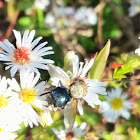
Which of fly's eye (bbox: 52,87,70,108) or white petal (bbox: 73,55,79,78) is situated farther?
white petal (bbox: 73,55,79,78)

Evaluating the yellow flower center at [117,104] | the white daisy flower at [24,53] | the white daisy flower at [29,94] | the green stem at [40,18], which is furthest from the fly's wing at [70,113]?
the green stem at [40,18]

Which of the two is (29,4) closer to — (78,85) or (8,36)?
(8,36)

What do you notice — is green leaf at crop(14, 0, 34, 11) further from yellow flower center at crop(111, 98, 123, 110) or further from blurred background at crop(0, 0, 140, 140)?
yellow flower center at crop(111, 98, 123, 110)

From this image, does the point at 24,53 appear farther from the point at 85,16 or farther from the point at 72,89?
the point at 85,16

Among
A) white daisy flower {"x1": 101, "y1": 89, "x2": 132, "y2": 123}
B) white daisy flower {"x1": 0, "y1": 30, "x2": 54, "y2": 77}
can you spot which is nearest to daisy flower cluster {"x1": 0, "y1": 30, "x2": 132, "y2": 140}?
white daisy flower {"x1": 0, "y1": 30, "x2": 54, "y2": 77}

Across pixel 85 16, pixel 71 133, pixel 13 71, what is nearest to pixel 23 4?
pixel 85 16

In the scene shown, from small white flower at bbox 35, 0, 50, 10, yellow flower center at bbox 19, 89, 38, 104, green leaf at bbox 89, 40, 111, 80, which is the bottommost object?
yellow flower center at bbox 19, 89, 38, 104

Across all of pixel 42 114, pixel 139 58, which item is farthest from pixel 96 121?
pixel 42 114

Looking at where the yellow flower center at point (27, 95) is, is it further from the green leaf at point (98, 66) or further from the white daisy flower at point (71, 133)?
the white daisy flower at point (71, 133)
